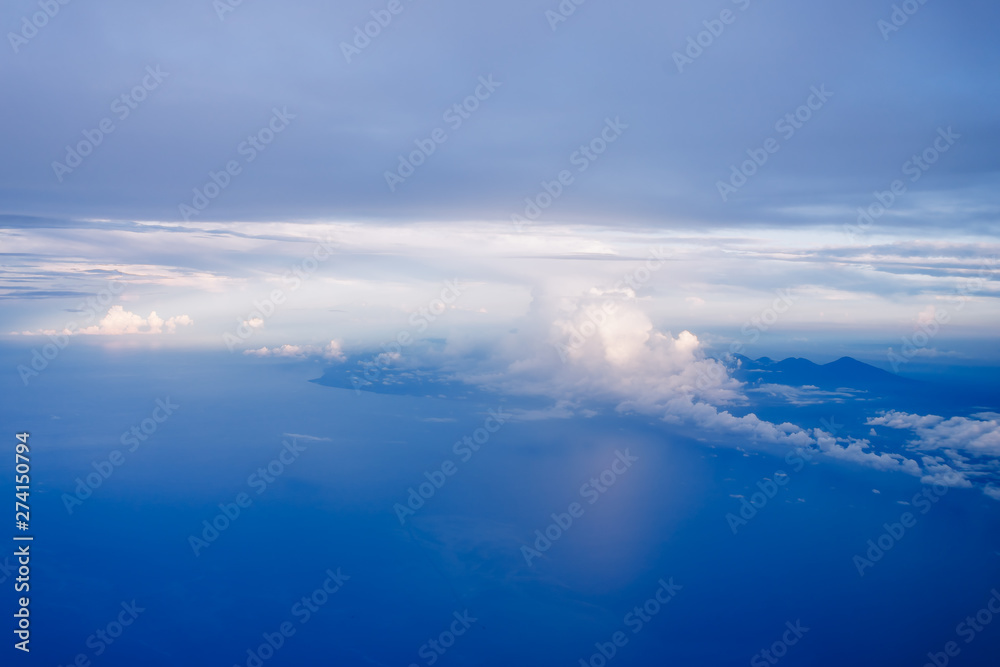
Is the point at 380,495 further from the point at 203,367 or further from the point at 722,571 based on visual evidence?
the point at 203,367

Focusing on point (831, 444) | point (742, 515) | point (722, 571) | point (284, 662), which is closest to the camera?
point (284, 662)

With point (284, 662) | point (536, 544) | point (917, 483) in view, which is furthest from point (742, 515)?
point (284, 662)

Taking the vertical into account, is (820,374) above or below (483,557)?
above

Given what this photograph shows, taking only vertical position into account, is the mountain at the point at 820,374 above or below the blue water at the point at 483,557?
above

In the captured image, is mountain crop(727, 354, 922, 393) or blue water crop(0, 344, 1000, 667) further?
mountain crop(727, 354, 922, 393)

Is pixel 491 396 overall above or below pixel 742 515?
above

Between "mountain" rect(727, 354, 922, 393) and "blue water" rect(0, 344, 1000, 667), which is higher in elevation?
"mountain" rect(727, 354, 922, 393)

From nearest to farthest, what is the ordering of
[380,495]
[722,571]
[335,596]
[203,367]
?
[335,596]
[722,571]
[380,495]
[203,367]

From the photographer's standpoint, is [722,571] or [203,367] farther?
[203,367]

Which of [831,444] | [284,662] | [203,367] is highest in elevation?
[203,367]

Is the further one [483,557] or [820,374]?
[820,374]

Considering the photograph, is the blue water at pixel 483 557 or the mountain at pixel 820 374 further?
the mountain at pixel 820 374
